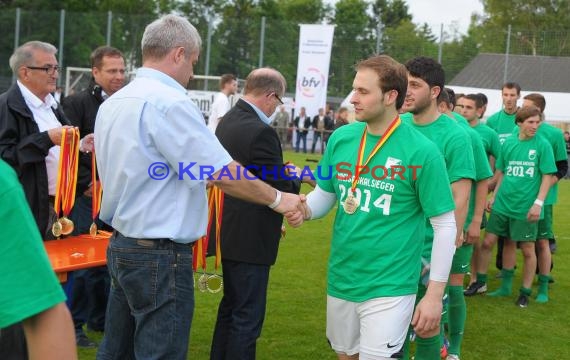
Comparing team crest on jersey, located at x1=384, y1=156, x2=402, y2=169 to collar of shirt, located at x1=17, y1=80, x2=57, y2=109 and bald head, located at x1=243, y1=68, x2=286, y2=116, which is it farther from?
collar of shirt, located at x1=17, y1=80, x2=57, y2=109

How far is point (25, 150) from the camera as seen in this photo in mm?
4840

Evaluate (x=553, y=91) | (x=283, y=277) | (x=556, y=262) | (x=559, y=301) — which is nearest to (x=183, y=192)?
(x=283, y=277)

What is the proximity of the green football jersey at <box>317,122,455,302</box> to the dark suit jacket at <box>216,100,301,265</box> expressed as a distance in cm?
96

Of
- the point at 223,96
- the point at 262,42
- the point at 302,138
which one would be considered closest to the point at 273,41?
the point at 262,42

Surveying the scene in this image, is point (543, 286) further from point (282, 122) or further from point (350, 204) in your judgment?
point (282, 122)

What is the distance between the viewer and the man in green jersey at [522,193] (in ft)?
25.5

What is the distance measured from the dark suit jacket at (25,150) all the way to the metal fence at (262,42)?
24611 millimetres

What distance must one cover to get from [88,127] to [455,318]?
3288 millimetres

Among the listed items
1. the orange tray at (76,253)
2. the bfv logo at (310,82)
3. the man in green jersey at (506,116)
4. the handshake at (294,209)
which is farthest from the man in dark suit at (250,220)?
the bfv logo at (310,82)

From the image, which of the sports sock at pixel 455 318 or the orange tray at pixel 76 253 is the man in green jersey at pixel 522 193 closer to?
the sports sock at pixel 455 318

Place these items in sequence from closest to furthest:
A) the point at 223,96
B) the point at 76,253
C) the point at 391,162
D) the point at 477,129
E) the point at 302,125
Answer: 1. the point at 391,162
2. the point at 76,253
3. the point at 477,129
4. the point at 223,96
5. the point at 302,125

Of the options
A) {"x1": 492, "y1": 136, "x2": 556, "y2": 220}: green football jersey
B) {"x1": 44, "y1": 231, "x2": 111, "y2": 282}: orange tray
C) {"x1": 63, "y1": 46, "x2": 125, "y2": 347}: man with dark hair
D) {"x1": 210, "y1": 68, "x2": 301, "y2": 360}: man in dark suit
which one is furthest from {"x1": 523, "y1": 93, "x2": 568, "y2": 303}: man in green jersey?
{"x1": 44, "y1": 231, "x2": 111, "y2": 282}: orange tray

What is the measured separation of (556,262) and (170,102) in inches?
334

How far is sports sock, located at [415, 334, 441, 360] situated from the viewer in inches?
174
